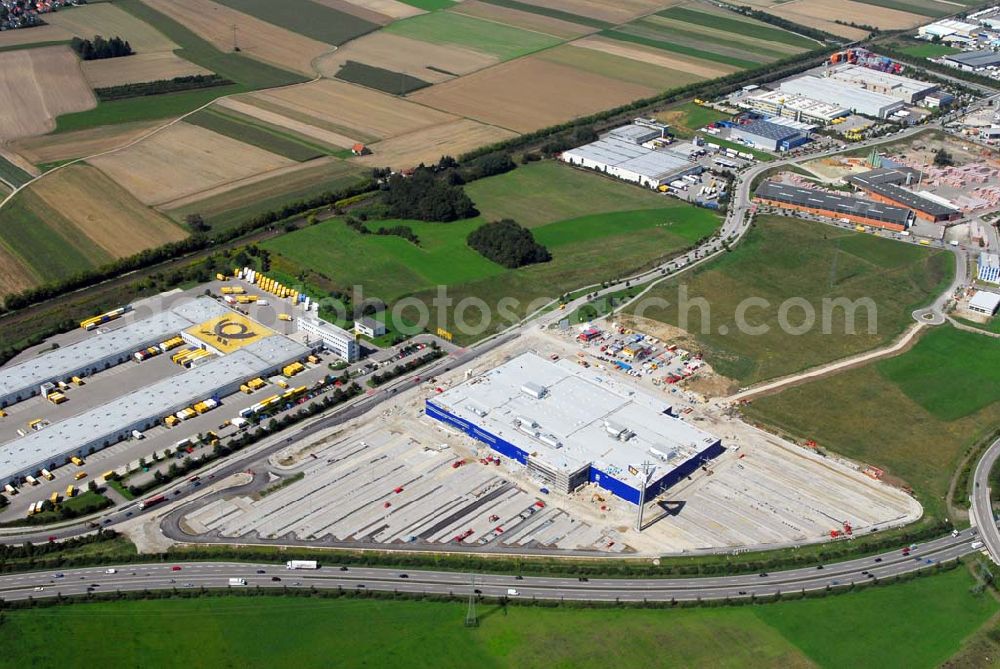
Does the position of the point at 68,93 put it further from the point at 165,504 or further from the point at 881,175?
the point at 881,175

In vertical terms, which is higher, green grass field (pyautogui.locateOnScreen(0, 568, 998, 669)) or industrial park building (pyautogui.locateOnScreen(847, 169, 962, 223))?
industrial park building (pyautogui.locateOnScreen(847, 169, 962, 223))

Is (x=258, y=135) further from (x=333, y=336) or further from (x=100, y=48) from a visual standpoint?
(x=333, y=336)

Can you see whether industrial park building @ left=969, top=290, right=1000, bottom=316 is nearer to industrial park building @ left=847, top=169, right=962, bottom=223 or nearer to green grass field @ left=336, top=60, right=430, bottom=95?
industrial park building @ left=847, top=169, right=962, bottom=223

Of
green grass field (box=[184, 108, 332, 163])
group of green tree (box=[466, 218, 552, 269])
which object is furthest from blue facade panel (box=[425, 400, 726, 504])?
green grass field (box=[184, 108, 332, 163])

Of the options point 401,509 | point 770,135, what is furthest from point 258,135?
point 401,509

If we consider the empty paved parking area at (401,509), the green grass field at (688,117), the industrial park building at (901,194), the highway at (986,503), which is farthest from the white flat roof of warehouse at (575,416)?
the green grass field at (688,117)

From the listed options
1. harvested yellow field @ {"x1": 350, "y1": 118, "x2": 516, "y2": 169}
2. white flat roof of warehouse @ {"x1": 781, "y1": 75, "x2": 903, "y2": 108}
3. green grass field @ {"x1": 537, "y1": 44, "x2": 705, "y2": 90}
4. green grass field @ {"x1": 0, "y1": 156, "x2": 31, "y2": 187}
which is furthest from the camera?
green grass field @ {"x1": 537, "y1": 44, "x2": 705, "y2": 90}
